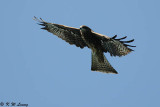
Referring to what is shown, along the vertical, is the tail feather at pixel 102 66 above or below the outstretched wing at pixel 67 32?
below

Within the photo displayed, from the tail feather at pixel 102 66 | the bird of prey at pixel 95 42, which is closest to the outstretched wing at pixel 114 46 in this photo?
the bird of prey at pixel 95 42

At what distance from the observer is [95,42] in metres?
13.4

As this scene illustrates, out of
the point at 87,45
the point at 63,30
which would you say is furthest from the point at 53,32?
the point at 87,45

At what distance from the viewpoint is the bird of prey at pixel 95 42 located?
12984 mm

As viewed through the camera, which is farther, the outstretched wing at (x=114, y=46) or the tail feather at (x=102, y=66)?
the tail feather at (x=102, y=66)

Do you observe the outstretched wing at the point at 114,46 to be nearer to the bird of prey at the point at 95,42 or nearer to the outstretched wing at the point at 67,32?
the bird of prey at the point at 95,42

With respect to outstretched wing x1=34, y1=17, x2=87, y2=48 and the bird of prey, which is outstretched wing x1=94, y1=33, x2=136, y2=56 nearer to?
the bird of prey

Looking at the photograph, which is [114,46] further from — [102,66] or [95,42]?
[102,66]

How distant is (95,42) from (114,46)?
670mm

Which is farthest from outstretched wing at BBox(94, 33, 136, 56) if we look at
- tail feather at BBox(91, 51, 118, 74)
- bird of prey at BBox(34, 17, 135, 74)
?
tail feather at BBox(91, 51, 118, 74)

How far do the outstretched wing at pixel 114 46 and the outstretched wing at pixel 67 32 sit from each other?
1149mm

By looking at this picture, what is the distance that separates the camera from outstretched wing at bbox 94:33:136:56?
1284 centimetres

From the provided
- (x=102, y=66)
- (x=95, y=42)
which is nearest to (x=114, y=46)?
(x=95, y=42)

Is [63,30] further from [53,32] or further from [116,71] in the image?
[116,71]
